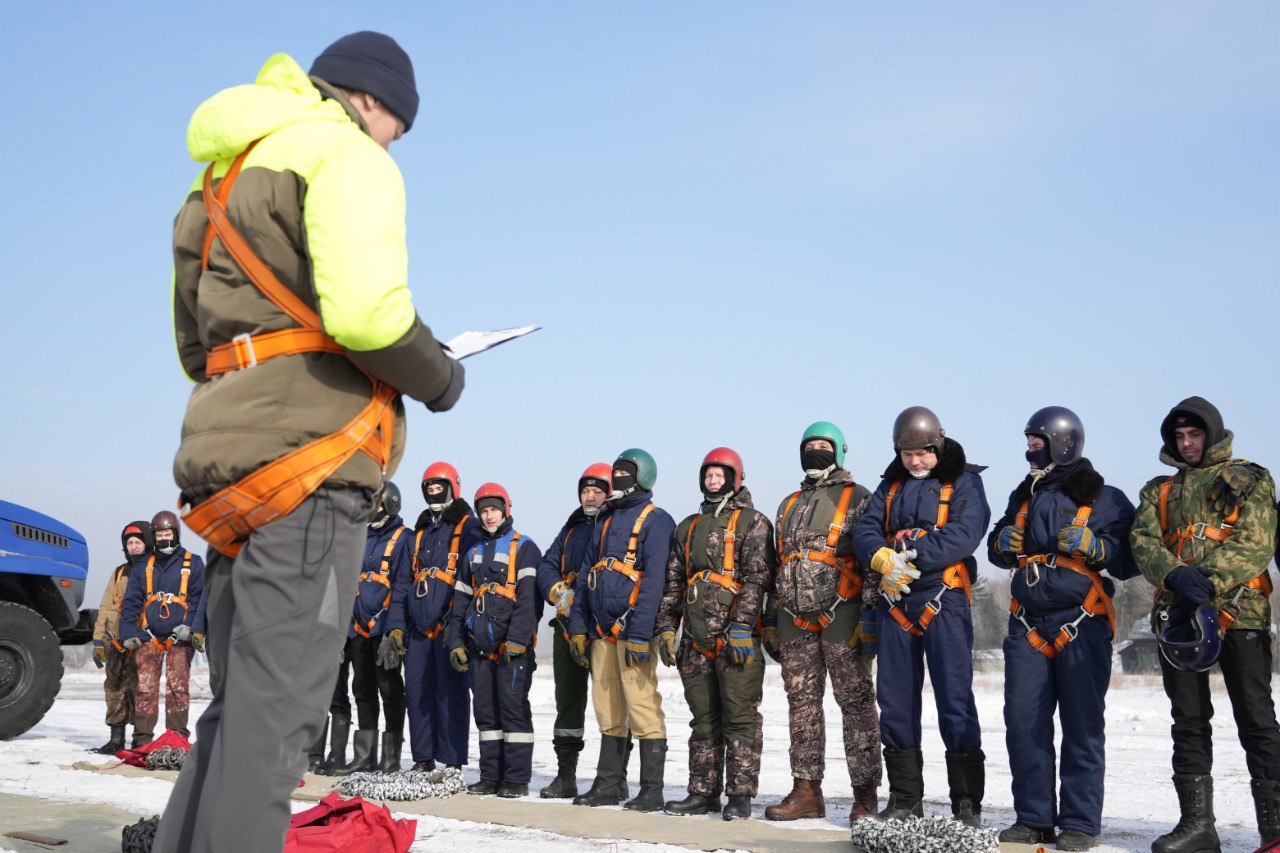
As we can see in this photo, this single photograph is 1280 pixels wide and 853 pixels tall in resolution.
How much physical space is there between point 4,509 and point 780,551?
947 centimetres

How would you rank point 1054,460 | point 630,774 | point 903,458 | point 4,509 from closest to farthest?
1. point 1054,460
2. point 903,458
3. point 630,774
4. point 4,509

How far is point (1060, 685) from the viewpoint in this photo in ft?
22.1

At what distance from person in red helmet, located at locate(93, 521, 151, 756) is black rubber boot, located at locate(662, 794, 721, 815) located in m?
7.03

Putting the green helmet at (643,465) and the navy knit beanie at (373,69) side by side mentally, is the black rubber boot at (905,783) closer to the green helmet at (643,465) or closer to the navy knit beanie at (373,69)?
the green helmet at (643,465)

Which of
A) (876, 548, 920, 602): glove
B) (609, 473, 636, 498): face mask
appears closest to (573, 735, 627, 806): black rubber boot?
(609, 473, 636, 498): face mask

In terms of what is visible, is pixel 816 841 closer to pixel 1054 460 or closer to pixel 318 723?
pixel 1054 460

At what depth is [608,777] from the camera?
28.5ft

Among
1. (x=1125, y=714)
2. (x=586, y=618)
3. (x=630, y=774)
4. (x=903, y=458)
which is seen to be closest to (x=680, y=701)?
(x=1125, y=714)

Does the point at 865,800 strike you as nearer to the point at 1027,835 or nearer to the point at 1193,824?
the point at 1027,835

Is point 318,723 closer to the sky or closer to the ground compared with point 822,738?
closer to the sky

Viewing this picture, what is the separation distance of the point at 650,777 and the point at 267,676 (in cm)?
594

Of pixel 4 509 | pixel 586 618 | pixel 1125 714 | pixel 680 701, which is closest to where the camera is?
pixel 586 618

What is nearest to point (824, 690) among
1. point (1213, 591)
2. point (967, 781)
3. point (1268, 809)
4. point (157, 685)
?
point (967, 781)

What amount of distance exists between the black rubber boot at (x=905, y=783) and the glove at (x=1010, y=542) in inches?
54.2
